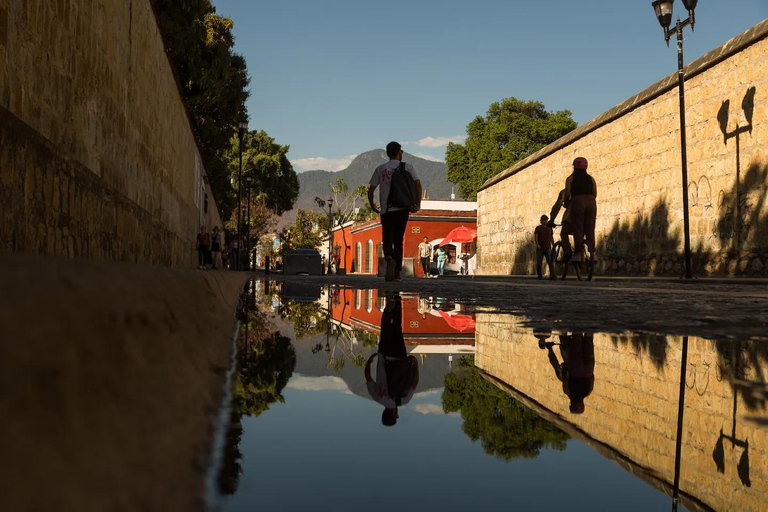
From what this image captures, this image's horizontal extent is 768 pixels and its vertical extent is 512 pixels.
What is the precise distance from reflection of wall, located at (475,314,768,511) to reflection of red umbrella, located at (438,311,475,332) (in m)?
0.79

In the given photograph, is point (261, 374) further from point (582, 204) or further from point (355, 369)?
point (582, 204)

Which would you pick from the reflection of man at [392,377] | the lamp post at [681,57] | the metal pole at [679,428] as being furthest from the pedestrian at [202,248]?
the metal pole at [679,428]

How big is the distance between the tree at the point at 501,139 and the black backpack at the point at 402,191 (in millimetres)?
43757

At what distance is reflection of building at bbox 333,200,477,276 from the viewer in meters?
43.1

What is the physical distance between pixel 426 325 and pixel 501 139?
51.4 meters

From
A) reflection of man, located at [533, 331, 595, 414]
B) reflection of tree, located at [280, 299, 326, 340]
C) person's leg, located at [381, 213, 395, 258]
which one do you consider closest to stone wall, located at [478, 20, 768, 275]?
person's leg, located at [381, 213, 395, 258]

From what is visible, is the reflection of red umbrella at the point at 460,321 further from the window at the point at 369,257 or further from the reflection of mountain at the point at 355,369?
the window at the point at 369,257

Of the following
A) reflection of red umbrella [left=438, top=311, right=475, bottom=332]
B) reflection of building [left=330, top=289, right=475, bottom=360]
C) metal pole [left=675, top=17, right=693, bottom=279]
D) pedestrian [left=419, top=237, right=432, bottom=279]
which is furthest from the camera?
pedestrian [left=419, top=237, right=432, bottom=279]

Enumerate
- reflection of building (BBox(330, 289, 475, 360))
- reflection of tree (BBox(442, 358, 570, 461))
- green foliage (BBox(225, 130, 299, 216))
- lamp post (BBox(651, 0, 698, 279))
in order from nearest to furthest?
reflection of tree (BBox(442, 358, 570, 461))
reflection of building (BBox(330, 289, 475, 360))
lamp post (BBox(651, 0, 698, 279))
green foliage (BBox(225, 130, 299, 216))

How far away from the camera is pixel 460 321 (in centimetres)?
354

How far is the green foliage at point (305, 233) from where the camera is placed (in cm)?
7500

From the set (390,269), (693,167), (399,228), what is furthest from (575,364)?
(693,167)

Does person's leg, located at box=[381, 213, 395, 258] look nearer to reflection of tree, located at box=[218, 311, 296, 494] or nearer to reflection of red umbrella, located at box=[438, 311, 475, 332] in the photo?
reflection of red umbrella, located at box=[438, 311, 475, 332]

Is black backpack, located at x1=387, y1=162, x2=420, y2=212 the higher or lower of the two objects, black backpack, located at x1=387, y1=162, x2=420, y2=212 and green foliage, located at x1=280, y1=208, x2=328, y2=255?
the lower
